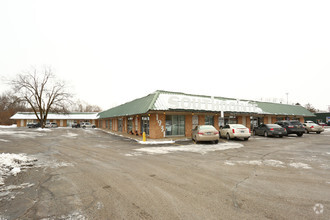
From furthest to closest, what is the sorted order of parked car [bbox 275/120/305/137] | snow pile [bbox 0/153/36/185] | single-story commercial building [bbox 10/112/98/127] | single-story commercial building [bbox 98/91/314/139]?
single-story commercial building [bbox 10/112/98/127], parked car [bbox 275/120/305/137], single-story commercial building [bbox 98/91/314/139], snow pile [bbox 0/153/36/185]

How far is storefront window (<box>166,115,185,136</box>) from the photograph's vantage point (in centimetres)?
2030

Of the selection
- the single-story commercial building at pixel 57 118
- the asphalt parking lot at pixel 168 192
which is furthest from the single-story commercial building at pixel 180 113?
the single-story commercial building at pixel 57 118

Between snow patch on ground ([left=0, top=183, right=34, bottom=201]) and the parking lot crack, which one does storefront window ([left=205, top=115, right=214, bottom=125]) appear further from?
snow patch on ground ([left=0, top=183, right=34, bottom=201])

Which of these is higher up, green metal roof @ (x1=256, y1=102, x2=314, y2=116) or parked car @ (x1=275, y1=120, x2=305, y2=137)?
green metal roof @ (x1=256, y1=102, x2=314, y2=116)

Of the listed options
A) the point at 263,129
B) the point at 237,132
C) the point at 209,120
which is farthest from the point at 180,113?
the point at 263,129

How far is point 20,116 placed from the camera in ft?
197

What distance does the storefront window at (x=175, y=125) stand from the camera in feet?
66.6

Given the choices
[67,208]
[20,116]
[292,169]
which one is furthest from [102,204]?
[20,116]

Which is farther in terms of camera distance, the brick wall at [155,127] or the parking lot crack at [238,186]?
the brick wall at [155,127]

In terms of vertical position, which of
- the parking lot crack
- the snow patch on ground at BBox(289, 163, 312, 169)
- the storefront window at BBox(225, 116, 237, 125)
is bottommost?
the snow patch on ground at BBox(289, 163, 312, 169)

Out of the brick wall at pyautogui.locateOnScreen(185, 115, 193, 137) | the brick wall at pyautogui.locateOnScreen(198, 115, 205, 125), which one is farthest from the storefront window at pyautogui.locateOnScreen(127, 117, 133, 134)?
the brick wall at pyautogui.locateOnScreen(198, 115, 205, 125)

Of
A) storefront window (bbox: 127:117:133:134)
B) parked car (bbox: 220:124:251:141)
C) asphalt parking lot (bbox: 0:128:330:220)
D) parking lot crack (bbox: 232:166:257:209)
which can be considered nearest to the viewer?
asphalt parking lot (bbox: 0:128:330:220)

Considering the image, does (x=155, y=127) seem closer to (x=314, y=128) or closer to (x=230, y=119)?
(x=230, y=119)

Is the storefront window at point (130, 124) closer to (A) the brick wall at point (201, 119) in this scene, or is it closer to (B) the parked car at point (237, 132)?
(A) the brick wall at point (201, 119)
